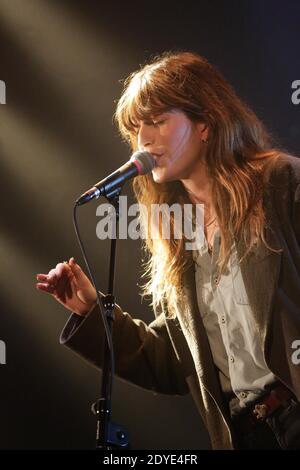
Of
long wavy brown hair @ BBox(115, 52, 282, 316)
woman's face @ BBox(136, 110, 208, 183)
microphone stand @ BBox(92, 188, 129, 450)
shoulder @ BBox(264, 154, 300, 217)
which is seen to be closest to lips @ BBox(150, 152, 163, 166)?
woman's face @ BBox(136, 110, 208, 183)

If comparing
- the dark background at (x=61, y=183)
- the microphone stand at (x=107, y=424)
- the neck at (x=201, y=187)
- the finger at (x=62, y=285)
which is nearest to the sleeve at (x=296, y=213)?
the neck at (x=201, y=187)

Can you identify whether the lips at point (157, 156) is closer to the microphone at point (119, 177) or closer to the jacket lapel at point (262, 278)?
the microphone at point (119, 177)

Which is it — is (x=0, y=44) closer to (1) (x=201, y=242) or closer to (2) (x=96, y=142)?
(2) (x=96, y=142)

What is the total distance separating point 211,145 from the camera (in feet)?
6.56

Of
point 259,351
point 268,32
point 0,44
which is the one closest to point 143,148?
point 259,351

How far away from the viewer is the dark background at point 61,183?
2.85 metres

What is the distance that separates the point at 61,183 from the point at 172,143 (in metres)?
1.18

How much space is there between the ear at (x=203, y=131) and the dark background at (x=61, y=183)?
0.86 metres

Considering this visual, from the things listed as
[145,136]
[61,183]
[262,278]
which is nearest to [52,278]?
[145,136]

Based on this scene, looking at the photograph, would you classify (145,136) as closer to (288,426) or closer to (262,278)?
(262,278)

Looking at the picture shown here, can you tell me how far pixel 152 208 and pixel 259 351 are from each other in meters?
0.69

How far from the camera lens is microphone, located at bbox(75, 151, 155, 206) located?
Answer: 162 cm

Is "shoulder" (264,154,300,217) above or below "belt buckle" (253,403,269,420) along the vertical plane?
above

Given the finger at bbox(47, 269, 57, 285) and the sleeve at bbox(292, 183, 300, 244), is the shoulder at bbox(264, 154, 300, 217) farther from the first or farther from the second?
the finger at bbox(47, 269, 57, 285)
